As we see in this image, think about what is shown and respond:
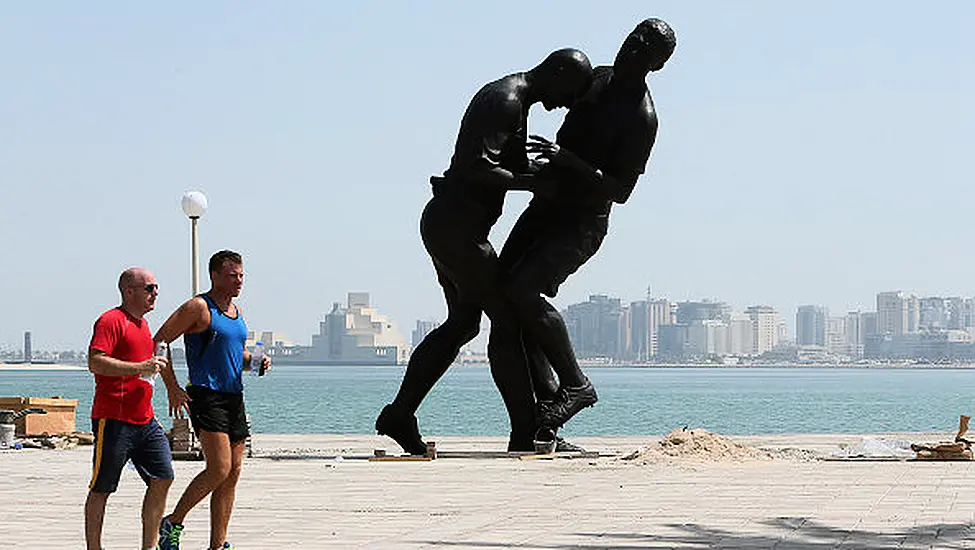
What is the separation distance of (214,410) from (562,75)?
696 cm

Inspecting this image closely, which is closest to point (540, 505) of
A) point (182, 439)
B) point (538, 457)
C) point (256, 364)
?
point (256, 364)

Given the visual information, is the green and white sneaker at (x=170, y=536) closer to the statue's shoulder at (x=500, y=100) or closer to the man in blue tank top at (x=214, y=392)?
the man in blue tank top at (x=214, y=392)

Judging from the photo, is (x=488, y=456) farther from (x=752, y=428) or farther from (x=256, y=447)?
(x=752, y=428)

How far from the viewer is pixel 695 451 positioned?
14.5 m

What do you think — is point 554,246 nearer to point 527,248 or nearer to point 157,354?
point 527,248

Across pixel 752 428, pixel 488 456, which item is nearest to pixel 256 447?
pixel 488 456

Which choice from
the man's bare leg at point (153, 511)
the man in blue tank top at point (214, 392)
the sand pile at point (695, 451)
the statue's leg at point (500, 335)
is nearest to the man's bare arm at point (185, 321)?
the man in blue tank top at point (214, 392)

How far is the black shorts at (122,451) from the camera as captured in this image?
25.3ft

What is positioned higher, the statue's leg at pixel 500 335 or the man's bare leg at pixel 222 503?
the statue's leg at pixel 500 335

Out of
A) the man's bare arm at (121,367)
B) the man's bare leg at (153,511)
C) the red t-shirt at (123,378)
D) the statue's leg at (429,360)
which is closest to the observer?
the man's bare arm at (121,367)

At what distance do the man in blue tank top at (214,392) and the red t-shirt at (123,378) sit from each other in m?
0.13

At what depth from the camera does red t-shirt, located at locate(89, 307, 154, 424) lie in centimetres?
764

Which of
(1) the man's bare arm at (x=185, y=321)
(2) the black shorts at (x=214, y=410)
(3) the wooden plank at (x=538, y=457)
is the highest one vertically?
(1) the man's bare arm at (x=185, y=321)

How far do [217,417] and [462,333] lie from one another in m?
7.02
